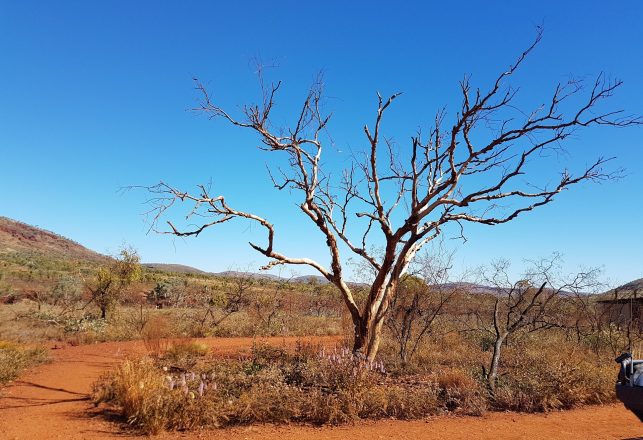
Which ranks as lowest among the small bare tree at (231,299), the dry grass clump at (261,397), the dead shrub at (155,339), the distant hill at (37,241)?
the dry grass clump at (261,397)

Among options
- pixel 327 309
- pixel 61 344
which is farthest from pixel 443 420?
pixel 327 309

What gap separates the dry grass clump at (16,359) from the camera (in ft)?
29.7

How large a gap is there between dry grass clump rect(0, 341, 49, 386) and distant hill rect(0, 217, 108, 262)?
67266 millimetres

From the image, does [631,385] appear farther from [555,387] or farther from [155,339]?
[155,339]

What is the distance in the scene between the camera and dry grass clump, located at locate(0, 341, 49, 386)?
9.07 metres

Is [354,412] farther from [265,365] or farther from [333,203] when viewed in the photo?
[333,203]

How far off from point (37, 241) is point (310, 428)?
90.7 metres

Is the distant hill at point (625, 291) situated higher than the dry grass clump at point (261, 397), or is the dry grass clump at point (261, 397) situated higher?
the distant hill at point (625, 291)

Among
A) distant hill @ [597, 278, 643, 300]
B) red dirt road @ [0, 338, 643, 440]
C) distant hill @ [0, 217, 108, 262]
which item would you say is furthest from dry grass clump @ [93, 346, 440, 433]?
distant hill @ [0, 217, 108, 262]

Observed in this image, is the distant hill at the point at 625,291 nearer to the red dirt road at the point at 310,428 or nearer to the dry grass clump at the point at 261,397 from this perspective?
the red dirt road at the point at 310,428

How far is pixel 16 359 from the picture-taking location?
10.1 m

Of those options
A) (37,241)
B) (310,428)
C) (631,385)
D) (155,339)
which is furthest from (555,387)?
(37,241)

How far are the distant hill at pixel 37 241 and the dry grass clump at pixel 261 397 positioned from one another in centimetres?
A: 7257

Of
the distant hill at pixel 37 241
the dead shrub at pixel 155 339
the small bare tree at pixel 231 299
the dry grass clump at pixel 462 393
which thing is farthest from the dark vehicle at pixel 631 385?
the distant hill at pixel 37 241
